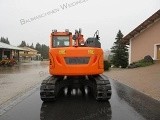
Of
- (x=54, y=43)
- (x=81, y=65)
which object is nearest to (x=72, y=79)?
(x=81, y=65)

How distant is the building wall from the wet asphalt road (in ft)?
70.7

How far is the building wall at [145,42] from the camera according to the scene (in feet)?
95.7

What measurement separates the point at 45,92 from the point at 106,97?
2.16m

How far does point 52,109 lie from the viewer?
7.33 meters

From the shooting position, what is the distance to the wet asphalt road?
634 cm

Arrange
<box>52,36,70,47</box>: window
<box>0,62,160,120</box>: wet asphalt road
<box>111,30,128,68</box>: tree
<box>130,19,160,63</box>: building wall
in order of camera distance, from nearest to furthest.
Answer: <box>0,62,160,120</box>: wet asphalt road
<box>52,36,70,47</box>: window
<box>130,19,160,63</box>: building wall
<box>111,30,128,68</box>: tree

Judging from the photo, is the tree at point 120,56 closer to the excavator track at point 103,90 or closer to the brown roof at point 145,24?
the brown roof at point 145,24

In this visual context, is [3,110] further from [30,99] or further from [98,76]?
[98,76]

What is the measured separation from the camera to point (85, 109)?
7.29 meters

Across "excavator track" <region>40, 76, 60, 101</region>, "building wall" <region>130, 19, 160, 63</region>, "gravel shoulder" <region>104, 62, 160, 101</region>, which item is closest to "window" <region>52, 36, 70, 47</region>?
"excavator track" <region>40, 76, 60, 101</region>

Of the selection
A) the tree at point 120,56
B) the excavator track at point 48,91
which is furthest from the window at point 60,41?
the tree at point 120,56

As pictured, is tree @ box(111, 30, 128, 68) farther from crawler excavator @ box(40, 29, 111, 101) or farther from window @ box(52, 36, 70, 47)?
crawler excavator @ box(40, 29, 111, 101)

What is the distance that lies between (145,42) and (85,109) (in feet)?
82.3

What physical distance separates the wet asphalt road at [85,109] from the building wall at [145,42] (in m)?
21.6
